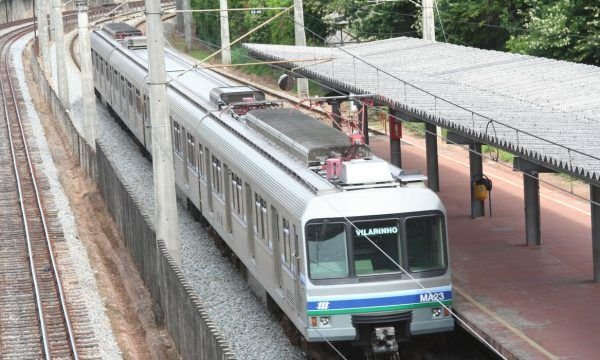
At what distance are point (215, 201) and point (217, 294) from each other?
245cm

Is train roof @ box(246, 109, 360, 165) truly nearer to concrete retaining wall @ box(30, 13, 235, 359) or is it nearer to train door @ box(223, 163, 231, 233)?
train door @ box(223, 163, 231, 233)

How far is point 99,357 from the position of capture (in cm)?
1827

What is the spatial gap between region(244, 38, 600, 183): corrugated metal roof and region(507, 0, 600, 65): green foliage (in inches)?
185

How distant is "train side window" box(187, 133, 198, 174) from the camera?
25.6 metres

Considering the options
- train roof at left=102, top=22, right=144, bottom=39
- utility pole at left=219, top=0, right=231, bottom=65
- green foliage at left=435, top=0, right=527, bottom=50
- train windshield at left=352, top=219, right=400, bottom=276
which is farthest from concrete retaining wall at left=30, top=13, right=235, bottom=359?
utility pole at left=219, top=0, right=231, bottom=65

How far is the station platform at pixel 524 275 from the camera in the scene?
610 inches

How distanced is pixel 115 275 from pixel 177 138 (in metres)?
5.37

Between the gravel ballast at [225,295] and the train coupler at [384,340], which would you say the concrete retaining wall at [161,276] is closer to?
the gravel ballast at [225,295]

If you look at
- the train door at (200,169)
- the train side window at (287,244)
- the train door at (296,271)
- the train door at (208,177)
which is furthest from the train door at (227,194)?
the train door at (296,271)

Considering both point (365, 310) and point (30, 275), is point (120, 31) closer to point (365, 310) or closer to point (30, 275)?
point (30, 275)

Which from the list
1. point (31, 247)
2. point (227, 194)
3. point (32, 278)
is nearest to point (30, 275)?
point (32, 278)

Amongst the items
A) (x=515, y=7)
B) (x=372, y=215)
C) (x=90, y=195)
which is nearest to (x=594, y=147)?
(x=372, y=215)

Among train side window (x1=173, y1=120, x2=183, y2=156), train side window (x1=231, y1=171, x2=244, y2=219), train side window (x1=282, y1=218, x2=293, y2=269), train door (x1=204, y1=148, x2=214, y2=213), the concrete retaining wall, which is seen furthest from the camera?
train side window (x1=173, y1=120, x2=183, y2=156)

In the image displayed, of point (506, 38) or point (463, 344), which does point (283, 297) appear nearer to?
point (463, 344)
